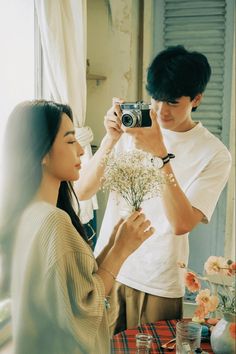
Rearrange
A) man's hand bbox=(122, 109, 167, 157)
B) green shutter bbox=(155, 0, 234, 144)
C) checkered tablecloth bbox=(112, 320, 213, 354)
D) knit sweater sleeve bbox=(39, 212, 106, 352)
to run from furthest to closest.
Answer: green shutter bbox=(155, 0, 234, 144) < man's hand bbox=(122, 109, 167, 157) < checkered tablecloth bbox=(112, 320, 213, 354) < knit sweater sleeve bbox=(39, 212, 106, 352)

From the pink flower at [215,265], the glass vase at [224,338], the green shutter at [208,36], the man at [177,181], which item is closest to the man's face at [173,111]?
the man at [177,181]

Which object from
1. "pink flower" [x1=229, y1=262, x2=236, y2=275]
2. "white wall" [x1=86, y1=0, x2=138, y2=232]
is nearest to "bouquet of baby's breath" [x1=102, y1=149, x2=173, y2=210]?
"pink flower" [x1=229, y1=262, x2=236, y2=275]

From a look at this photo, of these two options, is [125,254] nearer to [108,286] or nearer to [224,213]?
[108,286]

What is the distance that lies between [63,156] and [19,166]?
0.38 feet

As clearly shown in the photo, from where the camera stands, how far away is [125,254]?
3.91ft

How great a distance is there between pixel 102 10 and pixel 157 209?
→ 58.5 inches

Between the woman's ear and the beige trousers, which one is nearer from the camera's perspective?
the woman's ear

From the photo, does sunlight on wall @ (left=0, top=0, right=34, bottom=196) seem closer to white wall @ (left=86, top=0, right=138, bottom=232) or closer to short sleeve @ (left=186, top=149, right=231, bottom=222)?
white wall @ (left=86, top=0, right=138, bottom=232)

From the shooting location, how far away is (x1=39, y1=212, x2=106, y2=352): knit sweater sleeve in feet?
3.26

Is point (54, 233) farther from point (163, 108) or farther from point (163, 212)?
point (163, 108)

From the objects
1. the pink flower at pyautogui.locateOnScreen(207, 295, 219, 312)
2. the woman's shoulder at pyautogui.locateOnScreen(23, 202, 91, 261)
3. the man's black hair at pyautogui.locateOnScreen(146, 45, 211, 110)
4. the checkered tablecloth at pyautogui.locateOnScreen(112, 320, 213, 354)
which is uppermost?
the man's black hair at pyautogui.locateOnScreen(146, 45, 211, 110)

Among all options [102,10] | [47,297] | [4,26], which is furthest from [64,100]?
[47,297]

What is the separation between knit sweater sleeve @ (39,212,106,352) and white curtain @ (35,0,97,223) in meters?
1.19

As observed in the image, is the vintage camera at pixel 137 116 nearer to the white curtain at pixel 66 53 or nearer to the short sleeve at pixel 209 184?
the short sleeve at pixel 209 184
